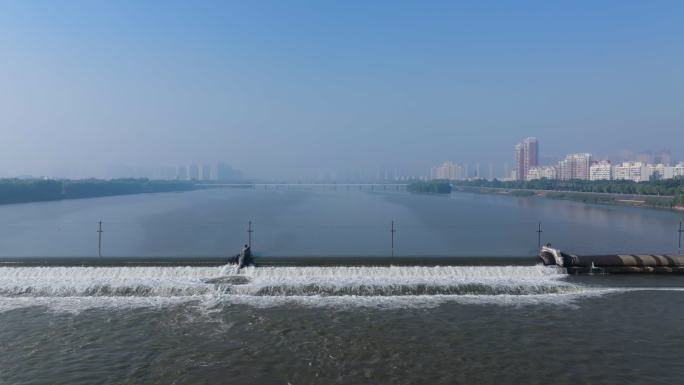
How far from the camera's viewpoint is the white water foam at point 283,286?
8453 millimetres

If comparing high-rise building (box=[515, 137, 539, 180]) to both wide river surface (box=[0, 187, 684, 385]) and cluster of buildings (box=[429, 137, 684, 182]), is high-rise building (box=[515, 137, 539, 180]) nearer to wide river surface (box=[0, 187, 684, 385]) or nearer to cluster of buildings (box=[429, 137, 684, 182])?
cluster of buildings (box=[429, 137, 684, 182])

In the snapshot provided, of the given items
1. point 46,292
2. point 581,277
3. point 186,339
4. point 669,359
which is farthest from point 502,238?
point 46,292

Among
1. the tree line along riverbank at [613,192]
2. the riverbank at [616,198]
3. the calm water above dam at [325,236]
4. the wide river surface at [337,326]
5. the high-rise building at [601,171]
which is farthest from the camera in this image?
the high-rise building at [601,171]

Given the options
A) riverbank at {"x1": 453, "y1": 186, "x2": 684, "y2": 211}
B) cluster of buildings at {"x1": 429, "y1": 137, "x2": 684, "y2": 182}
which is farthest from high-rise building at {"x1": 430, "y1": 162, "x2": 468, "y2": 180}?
riverbank at {"x1": 453, "y1": 186, "x2": 684, "y2": 211}

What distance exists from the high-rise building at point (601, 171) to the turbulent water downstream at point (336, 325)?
8210 cm

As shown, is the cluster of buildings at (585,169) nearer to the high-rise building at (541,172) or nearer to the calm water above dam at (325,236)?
the high-rise building at (541,172)

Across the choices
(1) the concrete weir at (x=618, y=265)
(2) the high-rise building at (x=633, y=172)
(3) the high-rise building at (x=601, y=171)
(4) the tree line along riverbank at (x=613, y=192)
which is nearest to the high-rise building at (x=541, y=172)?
(3) the high-rise building at (x=601, y=171)

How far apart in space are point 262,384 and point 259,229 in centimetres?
1496

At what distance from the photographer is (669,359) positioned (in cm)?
593

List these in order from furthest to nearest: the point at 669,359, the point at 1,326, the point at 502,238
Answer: the point at 502,238 < the point at 1,326 < the point at 669,359

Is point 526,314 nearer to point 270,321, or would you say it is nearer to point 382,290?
point 382,290

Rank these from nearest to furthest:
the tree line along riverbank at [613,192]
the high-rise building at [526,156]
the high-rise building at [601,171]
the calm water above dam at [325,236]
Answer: the calm water above dam at [325,236] → the tree line along riverbank at [613,192] → the high-rise building at [601,171] → the high-rise building at [526,156]

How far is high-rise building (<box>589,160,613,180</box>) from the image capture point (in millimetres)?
80125

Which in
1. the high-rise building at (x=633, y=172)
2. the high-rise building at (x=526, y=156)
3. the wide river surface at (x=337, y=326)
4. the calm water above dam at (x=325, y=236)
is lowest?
the wide river surface at (x=337, y=326)
